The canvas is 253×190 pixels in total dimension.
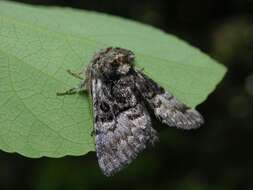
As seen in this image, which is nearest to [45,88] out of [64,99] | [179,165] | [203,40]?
[64,99]

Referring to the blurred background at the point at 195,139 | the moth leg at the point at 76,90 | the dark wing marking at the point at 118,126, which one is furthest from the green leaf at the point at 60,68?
the blurred background at the point at 195,139

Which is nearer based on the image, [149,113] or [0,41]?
[0,41]

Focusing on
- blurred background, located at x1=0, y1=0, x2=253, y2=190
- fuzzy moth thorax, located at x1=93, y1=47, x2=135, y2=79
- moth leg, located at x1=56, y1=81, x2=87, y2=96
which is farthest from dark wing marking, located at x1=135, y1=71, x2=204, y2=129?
blurred background, located at x1=0, y1=0, x2=253, y2=190

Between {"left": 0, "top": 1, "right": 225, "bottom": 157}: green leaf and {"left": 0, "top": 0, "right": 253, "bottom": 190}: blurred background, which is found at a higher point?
{"left": 0, "top": 1, "right": 225, "bottom": 157}: green leaf

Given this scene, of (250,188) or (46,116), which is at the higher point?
(46,116)

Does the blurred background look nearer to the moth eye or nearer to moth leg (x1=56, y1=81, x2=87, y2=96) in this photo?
the moth eye

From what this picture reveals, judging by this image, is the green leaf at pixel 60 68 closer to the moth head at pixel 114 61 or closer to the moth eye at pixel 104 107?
the moth head at pixel 114 61

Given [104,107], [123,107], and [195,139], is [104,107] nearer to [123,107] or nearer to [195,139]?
[123,107]

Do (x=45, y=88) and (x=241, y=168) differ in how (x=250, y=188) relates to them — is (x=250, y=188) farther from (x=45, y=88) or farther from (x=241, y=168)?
(x=45, y=88)
